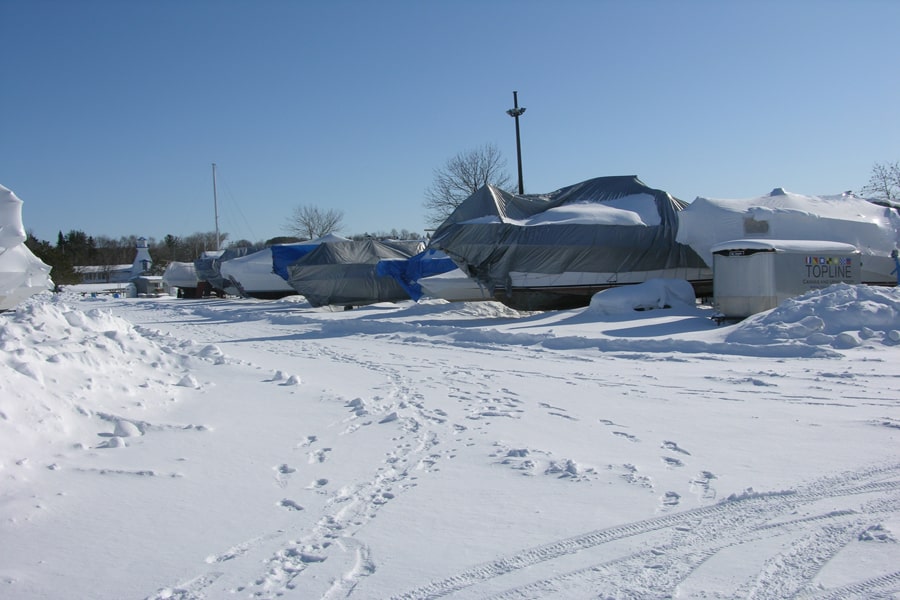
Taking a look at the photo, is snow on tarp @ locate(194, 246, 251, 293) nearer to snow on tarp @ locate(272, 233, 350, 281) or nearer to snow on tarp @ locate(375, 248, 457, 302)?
snow on tarp @ locate(272, 233, 350, 281)

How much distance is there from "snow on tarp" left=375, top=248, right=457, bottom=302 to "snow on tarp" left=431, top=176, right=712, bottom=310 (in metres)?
4.52

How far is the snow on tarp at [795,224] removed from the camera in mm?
18719

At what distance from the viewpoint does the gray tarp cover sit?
27938 mm

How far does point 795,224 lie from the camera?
18688mm

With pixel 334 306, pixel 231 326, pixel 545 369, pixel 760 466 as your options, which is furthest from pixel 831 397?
pixel 334 306

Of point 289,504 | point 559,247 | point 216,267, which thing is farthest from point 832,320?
point 216,267

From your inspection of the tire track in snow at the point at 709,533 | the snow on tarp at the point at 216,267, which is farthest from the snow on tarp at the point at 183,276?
the tire track in snow at the point at 709,533

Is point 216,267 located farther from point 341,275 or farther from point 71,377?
point 71,377

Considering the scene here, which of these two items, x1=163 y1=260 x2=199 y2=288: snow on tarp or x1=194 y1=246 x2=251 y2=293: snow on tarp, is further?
x1=163 y1=260 x2=199 y2=288: snow on tarp

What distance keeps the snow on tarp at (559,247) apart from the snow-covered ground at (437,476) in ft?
31.2

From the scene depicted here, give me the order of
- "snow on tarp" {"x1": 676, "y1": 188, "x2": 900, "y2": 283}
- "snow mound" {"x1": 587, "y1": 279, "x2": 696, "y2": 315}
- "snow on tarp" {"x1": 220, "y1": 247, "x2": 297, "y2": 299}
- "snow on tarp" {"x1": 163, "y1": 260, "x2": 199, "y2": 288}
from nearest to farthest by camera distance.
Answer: "snow mound" {"x1": 587, "y1": 279, "x2": 696, "y2": 315}
"snow on tarp" {"x1": 676, "y1": 188, "x2": 900, "y2": 283}
"snow on tarp" {"x1": 220, "y1": 247, "x2": 297, "y2": 299}
"snow on tarp" {"x1": 163, "y1": 260, "x2": 199, "y2": 288}

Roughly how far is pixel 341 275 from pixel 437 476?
76.4ft

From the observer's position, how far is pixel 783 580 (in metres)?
3.49

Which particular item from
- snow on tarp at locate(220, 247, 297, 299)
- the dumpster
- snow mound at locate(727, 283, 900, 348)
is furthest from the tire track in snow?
snow on tarp at locate(220, 247, 297, 299)
